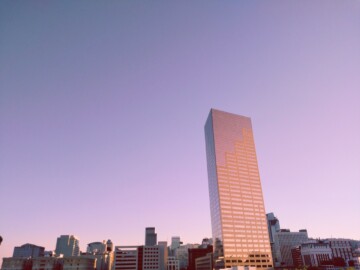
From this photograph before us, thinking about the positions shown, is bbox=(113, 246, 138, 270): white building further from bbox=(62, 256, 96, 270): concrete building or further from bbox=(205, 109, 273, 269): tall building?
bbox=(205, 109, 273, 269): tall building

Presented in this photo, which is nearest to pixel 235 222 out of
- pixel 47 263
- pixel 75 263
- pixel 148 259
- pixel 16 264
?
pixel 148 259

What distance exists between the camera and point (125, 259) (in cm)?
19162

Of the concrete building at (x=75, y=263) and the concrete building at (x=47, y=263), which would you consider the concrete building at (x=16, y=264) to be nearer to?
the concrete building at (x=47, y=263)

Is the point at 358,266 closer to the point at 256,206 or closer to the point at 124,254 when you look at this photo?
the point at 256,206

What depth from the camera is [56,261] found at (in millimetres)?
183250

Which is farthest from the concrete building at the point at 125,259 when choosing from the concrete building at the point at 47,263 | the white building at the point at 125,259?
the concrete building at the point at 47,263

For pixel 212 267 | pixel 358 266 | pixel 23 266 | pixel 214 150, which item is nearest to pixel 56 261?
pixel 23 266

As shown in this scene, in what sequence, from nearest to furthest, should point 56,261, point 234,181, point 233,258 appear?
point 233,258, point 56,261, point 234,181

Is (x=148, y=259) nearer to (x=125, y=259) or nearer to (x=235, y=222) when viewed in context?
(x=125, y=259)

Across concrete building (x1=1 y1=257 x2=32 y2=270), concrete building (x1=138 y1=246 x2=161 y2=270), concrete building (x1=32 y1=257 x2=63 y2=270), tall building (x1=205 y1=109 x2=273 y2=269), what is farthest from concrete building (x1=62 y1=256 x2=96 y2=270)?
tall building (x1=205 y1=109 x2=273 y2=269)

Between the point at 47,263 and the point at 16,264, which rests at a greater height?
the point at 16,264

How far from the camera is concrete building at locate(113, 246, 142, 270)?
189500mm

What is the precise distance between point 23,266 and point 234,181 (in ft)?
496

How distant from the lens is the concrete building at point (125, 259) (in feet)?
622
